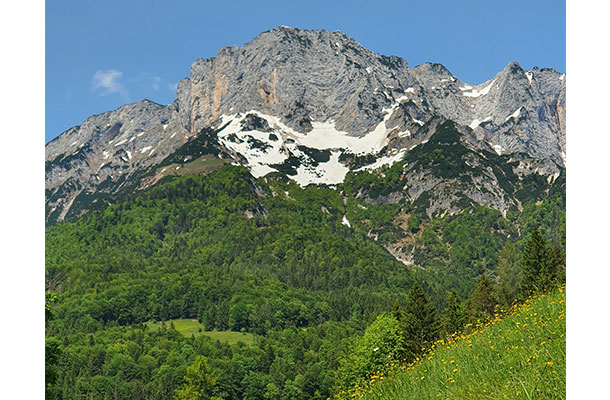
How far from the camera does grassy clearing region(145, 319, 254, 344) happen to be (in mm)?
117800

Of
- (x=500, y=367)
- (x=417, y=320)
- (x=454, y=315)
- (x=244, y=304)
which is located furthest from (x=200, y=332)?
(x=500, y=367)

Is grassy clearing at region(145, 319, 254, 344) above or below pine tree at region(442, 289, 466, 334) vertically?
above

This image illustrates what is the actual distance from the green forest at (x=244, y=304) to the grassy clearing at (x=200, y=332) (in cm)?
Answer: 64

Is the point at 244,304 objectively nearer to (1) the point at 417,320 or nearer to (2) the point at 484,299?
(2) the point at 484,299

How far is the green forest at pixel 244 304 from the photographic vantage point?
1795 inches

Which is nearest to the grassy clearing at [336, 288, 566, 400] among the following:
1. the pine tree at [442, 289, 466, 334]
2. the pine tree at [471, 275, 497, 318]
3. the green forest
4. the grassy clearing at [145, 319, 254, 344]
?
the green forest

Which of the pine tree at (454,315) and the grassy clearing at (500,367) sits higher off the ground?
the grassy clearing at (500,367)

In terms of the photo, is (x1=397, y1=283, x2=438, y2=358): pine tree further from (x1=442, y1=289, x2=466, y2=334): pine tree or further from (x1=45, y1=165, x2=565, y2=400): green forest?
(x1=442, y1=289, x2=466, y2=334): pine tree

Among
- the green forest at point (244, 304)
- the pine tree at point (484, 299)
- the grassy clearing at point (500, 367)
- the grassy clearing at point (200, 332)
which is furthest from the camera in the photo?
the grassy clearing at point (200, 332)

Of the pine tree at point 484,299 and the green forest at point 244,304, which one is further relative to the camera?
the green forest at point 244,304

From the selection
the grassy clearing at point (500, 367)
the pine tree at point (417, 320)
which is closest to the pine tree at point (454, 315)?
the pine tree at point (417, 320)

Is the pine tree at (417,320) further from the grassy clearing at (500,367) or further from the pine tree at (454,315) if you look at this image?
the grassy clearing at (500,367)

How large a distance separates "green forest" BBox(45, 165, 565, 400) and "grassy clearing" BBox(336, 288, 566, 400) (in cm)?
616
